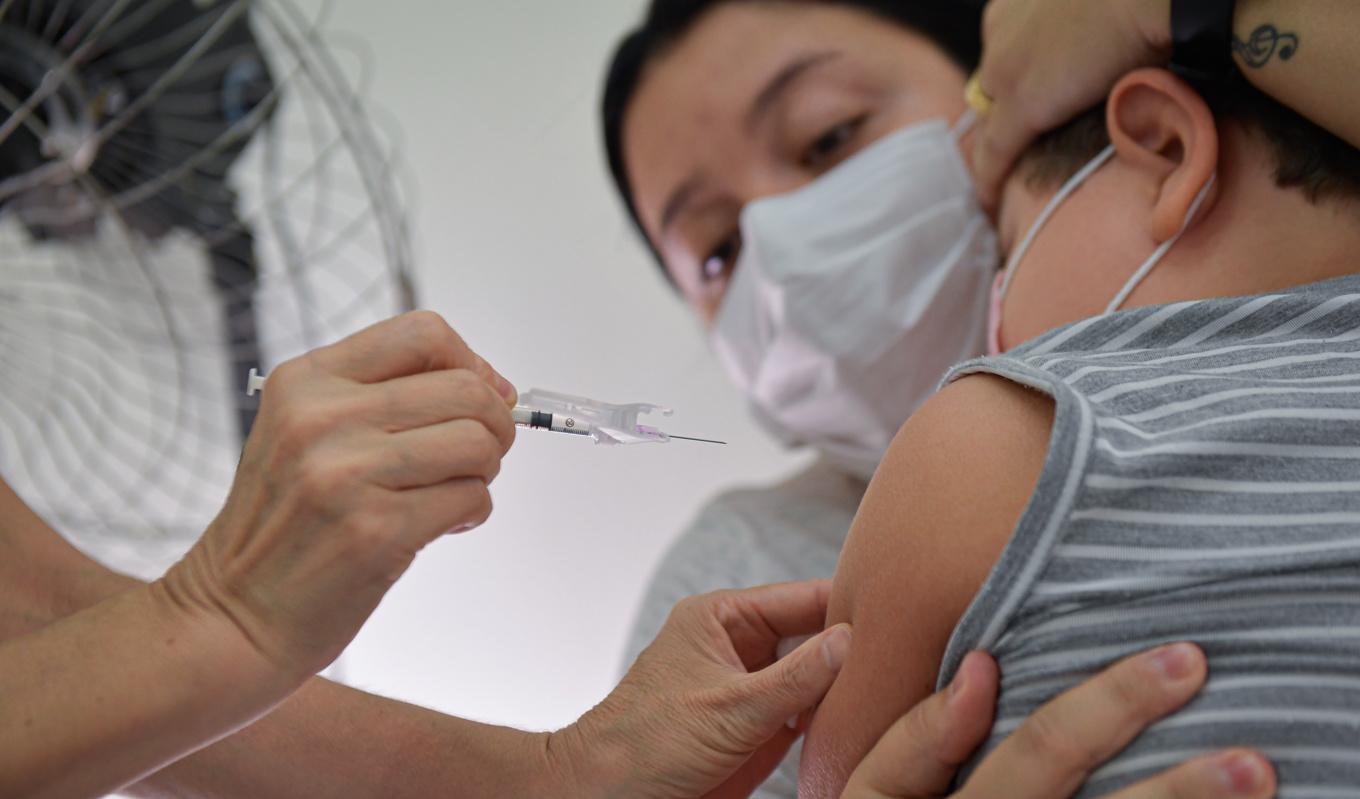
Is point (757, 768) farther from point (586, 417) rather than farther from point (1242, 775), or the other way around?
point (1242, 775)

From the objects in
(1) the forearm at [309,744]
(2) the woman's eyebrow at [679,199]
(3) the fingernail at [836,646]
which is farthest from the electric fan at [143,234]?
(3) the fingernail at [836,646]

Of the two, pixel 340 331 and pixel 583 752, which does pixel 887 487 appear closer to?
pixel 583 752

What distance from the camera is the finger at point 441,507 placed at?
571 millimetres

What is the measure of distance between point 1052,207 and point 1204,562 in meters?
0.43

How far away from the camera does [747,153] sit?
1387 mm

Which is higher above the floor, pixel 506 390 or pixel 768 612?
pixel 506 390

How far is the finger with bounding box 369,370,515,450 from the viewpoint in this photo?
0.58 m

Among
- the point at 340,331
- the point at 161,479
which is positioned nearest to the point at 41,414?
the point at 161,479

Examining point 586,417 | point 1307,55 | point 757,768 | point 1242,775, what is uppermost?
point 1307,55

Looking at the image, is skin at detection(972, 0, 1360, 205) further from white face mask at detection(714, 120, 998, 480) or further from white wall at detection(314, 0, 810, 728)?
white wall at detection(314, 0, 810, 728)

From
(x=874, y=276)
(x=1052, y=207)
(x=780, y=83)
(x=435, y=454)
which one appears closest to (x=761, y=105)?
(x=780, y=83)

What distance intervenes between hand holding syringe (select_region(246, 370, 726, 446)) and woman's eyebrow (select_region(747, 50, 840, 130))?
0.76m

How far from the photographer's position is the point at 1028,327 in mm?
847

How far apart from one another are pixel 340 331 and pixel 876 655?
44.2 inches
